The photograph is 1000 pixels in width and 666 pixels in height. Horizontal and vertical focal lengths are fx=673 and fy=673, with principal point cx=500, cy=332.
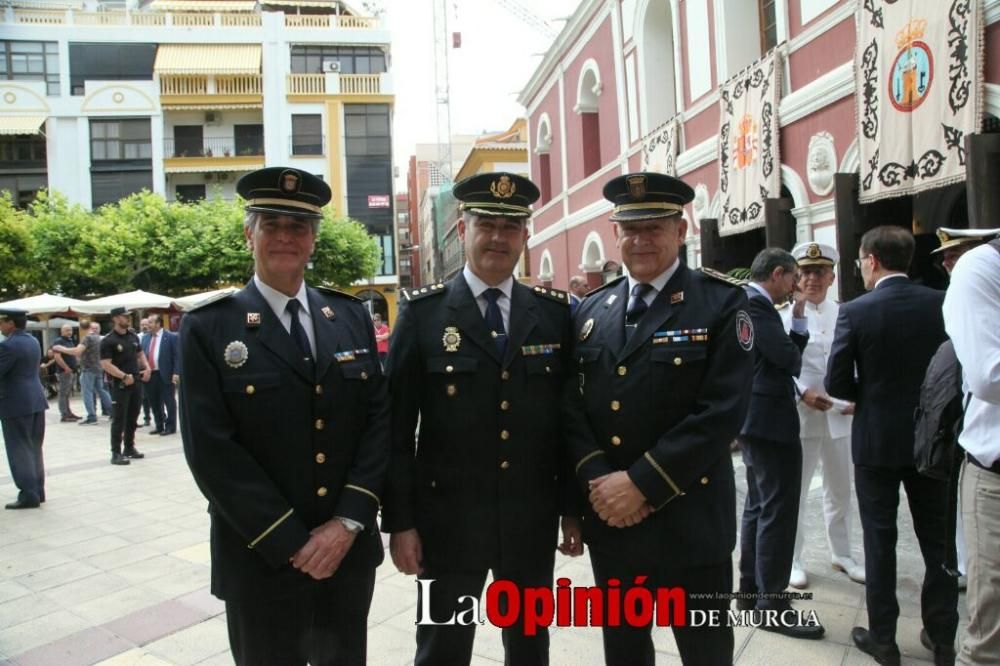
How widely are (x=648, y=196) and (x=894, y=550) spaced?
7.01 ft

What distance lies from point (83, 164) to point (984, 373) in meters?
37.6

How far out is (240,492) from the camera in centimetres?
214

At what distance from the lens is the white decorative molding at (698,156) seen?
10906 millimetres

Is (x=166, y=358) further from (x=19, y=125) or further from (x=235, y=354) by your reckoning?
(x=19, y=125)

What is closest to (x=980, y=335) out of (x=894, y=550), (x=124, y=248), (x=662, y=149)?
(x=894, y=550)

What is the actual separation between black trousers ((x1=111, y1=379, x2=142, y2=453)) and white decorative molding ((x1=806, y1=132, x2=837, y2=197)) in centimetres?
949

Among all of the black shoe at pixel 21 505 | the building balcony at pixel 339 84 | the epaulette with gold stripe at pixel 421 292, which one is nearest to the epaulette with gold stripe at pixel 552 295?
the epaulette with gold stripe at pixel 421 292

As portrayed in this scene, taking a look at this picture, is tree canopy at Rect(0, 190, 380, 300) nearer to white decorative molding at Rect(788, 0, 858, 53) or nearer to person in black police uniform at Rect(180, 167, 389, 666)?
white decorative molding at Rect(788, 0, 858, 53)

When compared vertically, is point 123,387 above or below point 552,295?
below

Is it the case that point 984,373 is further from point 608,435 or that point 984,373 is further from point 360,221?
point 360,221

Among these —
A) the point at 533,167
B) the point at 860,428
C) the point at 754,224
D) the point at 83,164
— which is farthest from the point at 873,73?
the point at 83,164

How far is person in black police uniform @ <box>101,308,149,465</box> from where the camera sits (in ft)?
29.9

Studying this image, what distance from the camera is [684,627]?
7.86 feet

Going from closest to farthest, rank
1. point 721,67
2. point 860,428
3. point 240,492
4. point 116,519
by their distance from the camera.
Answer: point 240,492
point 860,428
point 116,519
point 721,67
